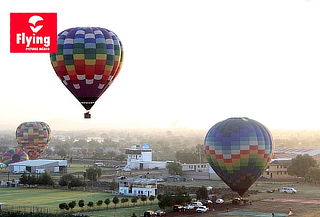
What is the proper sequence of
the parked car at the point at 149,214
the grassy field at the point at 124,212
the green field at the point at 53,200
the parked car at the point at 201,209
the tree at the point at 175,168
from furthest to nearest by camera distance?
the tree at the point at 175,168 → the green field at the point at 53,200 → the parked car at the point at 201,209 → the grassy field at the point at 124,212 → the parked car at the point at 149,214

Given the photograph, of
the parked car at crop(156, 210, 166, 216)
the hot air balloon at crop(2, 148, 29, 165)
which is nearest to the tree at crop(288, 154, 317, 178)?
the parked car at crop(156, 210, 166, 216)

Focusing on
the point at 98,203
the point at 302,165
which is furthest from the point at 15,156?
the point at 98,203

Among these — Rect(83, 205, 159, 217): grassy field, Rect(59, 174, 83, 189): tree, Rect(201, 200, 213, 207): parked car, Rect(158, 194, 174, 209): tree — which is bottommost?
Rect(83, 205, 159, 217): grassy field

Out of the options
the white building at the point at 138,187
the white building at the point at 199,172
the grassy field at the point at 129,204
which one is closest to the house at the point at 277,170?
the white building at the point at 199,172

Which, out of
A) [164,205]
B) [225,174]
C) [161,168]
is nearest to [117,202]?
[164,205]

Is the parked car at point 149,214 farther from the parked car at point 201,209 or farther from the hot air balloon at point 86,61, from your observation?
the hot air balloon at point 86,61

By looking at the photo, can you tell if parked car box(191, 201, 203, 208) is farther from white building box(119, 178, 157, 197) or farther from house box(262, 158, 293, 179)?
house box(262, 158, 293, 179)

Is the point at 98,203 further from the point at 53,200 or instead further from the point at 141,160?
the point at 141,160
